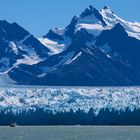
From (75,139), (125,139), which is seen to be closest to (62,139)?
(75,139)

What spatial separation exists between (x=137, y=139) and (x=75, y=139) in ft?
43.7

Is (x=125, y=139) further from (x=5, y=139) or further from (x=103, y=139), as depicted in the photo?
(x=5, y=139)

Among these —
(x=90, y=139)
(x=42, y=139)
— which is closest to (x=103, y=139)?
(x=90, y=139)

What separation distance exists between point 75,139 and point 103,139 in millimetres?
5908

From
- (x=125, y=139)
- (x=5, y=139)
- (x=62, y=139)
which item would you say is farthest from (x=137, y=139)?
(x=5, y=139)

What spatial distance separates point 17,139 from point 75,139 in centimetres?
1244

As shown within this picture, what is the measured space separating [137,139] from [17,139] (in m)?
25.7

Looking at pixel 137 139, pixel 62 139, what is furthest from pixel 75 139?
pixel 137 139

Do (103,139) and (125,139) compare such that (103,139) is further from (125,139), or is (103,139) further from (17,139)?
(17,139)

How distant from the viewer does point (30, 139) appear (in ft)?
525

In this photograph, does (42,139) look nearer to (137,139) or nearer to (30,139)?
(30,139)

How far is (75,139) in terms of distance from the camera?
528 ft

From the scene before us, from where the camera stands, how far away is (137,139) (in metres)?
157

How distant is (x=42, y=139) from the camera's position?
160125 mm
